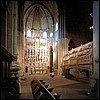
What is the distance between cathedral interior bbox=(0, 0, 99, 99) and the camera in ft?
26.6

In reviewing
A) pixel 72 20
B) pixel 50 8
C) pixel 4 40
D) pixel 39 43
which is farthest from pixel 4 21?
pixel 39 43

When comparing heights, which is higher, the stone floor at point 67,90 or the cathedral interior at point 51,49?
the cathedral interior at point 51,49

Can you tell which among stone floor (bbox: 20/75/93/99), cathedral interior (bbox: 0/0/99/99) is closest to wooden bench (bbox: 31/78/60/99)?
cathedral interior (bbox: 0/0/99/99)

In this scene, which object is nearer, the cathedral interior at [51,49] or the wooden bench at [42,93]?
the wooden bench at [42,93]

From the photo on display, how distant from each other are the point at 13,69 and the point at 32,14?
106 ft

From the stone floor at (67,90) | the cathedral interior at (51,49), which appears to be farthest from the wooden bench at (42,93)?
the stone floor at (67,90)

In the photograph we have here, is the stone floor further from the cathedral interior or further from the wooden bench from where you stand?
the wooden bench

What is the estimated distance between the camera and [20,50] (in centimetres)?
2853

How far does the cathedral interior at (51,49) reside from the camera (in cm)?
812

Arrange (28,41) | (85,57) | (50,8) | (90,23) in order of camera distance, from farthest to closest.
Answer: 1. (28,41)
2. (50,8)
3. (90,23)
4. (85,57)

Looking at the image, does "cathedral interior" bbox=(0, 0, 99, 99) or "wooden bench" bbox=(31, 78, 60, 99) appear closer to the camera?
"wooden bench" bbox=(31, 78, 60, 99)

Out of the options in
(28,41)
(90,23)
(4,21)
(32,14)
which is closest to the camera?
(4,21)

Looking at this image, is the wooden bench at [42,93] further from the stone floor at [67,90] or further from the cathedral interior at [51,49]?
the stone floor at [67,90]

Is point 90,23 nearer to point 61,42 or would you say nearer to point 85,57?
point 61,42
